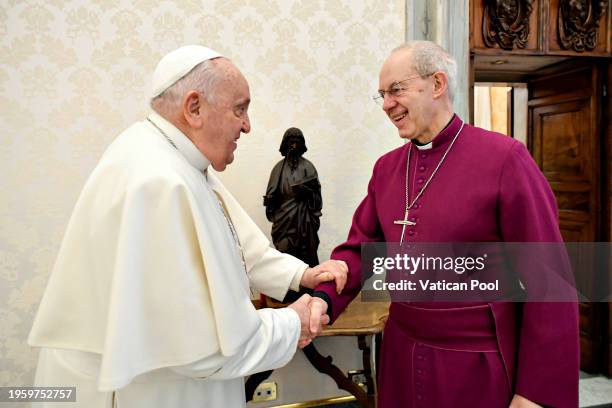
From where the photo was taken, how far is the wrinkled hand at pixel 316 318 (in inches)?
70.2

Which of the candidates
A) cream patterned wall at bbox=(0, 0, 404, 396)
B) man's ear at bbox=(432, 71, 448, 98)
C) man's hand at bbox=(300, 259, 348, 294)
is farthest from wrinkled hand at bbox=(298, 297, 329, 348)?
cream patterned wall at bbox=(0, 0, 404, 396)

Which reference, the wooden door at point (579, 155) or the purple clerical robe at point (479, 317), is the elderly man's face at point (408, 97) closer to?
the purple clerical robe at point (479, 317)

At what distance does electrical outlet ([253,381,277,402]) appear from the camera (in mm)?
3295

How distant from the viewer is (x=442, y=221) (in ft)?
5.64

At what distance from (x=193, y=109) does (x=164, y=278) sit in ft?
1.82

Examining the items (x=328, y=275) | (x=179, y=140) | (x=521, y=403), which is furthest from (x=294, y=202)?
(x=521, y=403)

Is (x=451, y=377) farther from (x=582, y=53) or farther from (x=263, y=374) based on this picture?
(x=582, y=53)

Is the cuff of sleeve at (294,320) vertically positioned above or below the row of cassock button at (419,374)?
above

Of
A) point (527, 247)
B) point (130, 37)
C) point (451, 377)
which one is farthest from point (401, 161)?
point (130, 37)

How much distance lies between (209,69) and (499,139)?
3.47 ft

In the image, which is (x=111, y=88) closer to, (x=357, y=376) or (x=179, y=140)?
(x=179, y=140)

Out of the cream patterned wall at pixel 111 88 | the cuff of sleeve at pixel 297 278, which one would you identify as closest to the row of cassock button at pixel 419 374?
the cuff of sleeve at pixel 297 278

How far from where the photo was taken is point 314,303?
6.27 ft

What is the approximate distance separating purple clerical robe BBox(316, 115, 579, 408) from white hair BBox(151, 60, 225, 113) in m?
0.85
